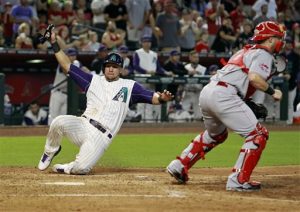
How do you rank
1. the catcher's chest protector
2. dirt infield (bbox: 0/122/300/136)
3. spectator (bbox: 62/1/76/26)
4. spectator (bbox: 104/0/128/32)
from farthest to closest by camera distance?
spectator (bbox: 104/0/128/32) < spectator (bbox: 62/1/76/26) < dirt infield (bbox: 0/122/300/136) < the catcher's chest protector

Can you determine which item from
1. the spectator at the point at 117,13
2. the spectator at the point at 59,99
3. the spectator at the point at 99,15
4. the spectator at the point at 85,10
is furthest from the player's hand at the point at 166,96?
the spectator at the point at 85,10

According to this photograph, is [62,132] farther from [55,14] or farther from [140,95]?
[55,14]

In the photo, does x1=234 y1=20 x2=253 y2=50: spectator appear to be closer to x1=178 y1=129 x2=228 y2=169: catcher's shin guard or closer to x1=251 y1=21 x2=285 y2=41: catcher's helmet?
x1=178 y1=129 x2=228 y2=169: catcher's shin guard

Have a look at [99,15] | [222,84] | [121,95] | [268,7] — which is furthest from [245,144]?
[268,7]

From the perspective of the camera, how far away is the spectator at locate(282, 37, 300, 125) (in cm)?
2028

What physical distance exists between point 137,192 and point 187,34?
13.2 m

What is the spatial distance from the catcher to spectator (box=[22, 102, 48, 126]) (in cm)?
999

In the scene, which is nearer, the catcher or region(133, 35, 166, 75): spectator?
the catcher

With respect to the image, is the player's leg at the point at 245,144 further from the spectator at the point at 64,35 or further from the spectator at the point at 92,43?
the spectator at the point at 92,43

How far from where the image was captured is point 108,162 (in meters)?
11.8

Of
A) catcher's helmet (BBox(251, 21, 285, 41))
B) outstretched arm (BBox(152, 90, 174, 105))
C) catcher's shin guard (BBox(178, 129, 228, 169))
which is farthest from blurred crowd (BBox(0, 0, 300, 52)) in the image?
catcher's helmet (BBox(251, 21, 285, 41))

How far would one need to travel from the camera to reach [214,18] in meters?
22.2

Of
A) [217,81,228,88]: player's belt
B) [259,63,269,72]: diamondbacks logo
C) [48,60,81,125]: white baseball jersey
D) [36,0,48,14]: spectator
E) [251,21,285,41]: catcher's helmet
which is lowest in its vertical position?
[48,60,81,125]: white baseball jersey

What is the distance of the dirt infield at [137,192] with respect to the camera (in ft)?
24.0
